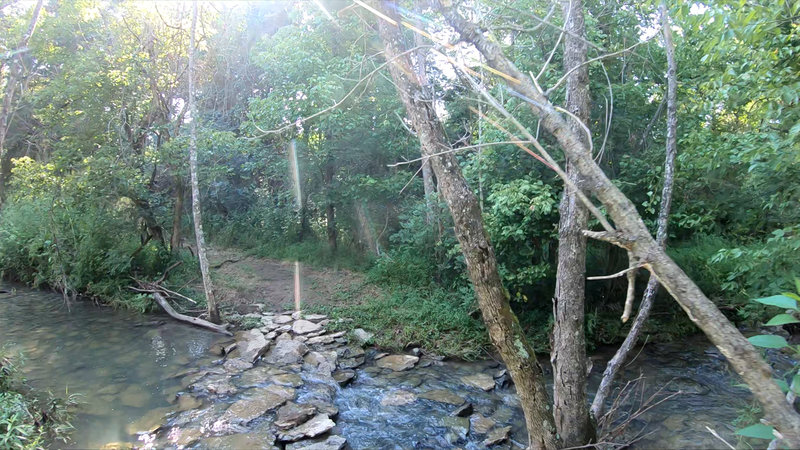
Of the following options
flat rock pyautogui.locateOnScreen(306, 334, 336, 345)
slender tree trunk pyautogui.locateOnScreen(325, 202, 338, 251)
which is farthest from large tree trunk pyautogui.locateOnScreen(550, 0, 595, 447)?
slender tree trunk pyautogui.locateOnScreen(325, 202, 338, 251)

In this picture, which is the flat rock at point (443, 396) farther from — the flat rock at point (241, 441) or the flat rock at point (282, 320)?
the flat rock at point (282, 320)

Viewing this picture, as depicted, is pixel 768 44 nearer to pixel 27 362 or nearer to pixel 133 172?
pixel 27 362

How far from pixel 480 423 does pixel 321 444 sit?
1.85 meters

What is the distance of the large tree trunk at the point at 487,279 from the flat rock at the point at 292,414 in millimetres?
2843

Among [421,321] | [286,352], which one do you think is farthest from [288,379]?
[421,321]

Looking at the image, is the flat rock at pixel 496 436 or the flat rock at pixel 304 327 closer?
the flat rock at pixel 496 436

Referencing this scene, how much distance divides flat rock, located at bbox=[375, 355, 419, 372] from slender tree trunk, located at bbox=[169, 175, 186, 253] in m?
6.60

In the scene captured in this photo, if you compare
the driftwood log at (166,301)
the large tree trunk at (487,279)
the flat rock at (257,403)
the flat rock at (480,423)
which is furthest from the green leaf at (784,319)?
the driftwood log at (166,301)

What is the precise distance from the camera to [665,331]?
7.57 metres

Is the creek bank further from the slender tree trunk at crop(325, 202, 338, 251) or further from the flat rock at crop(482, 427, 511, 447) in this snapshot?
the slender tree trunk at crop(325, 202, 338, 251)

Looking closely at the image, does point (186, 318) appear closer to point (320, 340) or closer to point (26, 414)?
point (320, 340)

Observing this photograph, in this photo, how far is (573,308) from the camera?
3688 mm

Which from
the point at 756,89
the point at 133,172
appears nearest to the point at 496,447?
the point at 756,89

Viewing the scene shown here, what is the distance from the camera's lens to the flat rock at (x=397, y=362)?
273 inches
